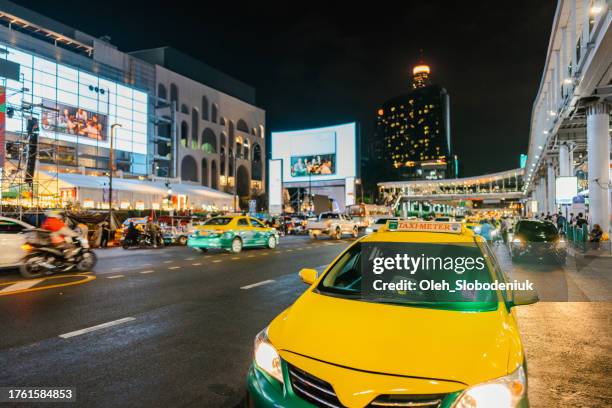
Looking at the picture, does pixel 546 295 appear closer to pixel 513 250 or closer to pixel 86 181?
pixel 513 250

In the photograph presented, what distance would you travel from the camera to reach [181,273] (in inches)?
510

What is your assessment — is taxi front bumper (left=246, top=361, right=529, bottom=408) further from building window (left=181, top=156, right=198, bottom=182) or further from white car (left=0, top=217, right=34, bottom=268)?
building window (left=181, top=156, right=198, bottom=182)

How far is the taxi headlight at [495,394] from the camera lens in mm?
2574

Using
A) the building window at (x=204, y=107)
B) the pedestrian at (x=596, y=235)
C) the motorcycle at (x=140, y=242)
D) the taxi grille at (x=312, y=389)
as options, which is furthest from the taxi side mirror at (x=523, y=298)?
the building window at (x=204, y=107)

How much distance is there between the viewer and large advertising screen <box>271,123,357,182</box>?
8188cm

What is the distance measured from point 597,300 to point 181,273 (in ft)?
34.2

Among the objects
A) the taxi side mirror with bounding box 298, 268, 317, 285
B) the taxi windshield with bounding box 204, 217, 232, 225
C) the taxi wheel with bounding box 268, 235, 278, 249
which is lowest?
the taxi wheel with bounding box 268, 235, 278, 249

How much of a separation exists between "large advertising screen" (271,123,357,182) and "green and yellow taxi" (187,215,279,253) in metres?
59.9

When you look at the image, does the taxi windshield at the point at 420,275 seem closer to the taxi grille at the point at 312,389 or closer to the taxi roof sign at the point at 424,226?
the taxi roof sign at the point at 424,226

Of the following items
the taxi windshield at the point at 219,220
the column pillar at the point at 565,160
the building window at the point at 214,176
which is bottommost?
the taxi windshield at the point at 219,220

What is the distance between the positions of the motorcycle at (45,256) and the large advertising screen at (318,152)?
225ft

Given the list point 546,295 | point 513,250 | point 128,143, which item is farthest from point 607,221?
point 128,143

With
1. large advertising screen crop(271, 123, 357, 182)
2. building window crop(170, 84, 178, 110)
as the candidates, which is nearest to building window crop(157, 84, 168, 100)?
building window crop(170, 84, 178, 110)

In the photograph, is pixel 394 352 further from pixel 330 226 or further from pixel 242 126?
pixel 242 126
